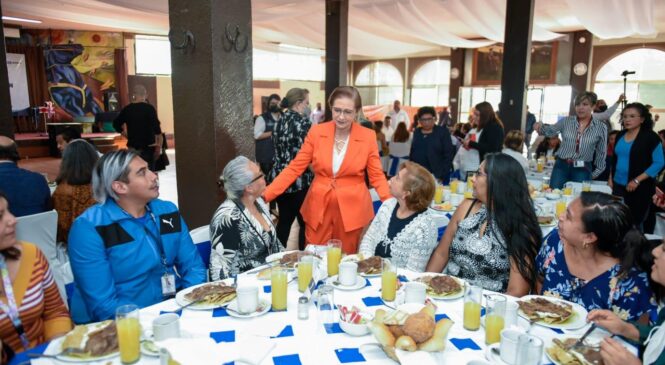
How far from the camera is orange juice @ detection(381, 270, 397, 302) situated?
177cm

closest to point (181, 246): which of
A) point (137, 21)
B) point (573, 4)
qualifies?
point (573, 4)

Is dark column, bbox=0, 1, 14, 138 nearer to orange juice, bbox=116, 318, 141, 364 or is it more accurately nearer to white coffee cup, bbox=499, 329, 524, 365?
orange juice, bbox=116, 318, 141, 364

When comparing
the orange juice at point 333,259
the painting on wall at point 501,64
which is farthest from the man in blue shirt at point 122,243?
the painting on wall at point 501,64

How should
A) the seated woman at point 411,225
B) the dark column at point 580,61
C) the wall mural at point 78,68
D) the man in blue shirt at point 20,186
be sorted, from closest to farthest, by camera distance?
the seated woman at point 411,225 < the man in blue shirt at point 20,186 < the dark column at point 580,61 < the wall mural at point 78,68

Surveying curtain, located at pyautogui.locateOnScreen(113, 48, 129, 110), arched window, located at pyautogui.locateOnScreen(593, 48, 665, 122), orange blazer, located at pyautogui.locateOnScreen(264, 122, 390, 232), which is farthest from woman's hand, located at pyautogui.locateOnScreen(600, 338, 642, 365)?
curtain, located at pyautogui.locateOnScreen(113, 48, 129, 110)

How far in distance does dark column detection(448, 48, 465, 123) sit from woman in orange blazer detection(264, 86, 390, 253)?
1317cm

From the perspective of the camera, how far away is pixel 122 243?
6.40 feet

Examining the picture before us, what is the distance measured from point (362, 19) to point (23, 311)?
8.31 m

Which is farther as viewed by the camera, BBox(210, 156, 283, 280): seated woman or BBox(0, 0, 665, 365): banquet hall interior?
BBox(0, 0, 665, 365): banquet hall interior

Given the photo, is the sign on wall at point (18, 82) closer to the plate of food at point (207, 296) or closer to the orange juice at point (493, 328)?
the plate of food at point (207, 296)

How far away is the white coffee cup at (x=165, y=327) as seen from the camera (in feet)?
4.74

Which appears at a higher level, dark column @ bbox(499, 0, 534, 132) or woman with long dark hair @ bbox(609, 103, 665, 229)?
dark column @ bbox(499, 0, 534, 132)

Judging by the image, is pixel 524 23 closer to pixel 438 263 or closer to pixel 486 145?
pixel 486 145

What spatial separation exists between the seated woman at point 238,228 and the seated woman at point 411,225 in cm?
58
